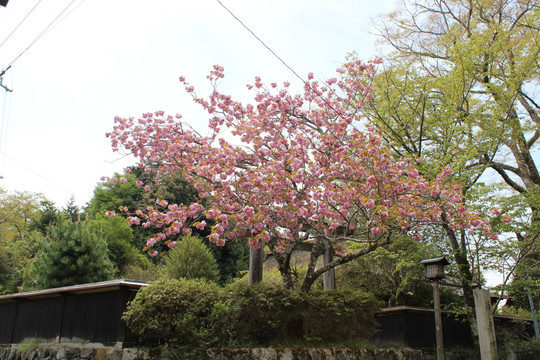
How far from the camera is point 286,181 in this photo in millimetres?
7117

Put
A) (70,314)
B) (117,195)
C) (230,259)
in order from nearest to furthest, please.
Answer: (70,314), (230,259), (117,195)

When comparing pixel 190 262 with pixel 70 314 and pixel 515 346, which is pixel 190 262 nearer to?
pixel 70 314

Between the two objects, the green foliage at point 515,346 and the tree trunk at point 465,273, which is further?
the green foliage at point 515,346

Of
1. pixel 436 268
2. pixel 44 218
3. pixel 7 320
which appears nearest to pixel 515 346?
pixel 436 268

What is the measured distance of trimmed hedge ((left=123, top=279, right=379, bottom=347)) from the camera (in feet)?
21.1

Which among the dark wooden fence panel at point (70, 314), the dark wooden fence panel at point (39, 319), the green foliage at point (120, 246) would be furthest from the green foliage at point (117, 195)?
the dark wooden fence panel at point (39, 319)

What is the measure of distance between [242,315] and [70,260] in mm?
7095

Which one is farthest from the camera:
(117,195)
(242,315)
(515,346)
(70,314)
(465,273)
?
(117,195)

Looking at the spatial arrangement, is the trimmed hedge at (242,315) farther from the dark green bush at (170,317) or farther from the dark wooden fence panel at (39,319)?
the dark wooden fence panel at (39,319)

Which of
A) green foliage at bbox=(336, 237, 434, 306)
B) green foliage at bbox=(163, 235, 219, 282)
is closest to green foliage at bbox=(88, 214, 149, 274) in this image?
green foliage at bbox=(163, 235, 219, 282)

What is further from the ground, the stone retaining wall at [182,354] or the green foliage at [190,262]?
the green foliage at [190,262]

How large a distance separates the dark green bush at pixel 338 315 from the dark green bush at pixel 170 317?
191 centimetres

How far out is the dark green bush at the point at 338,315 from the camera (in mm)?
7410

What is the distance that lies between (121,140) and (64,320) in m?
3.93
